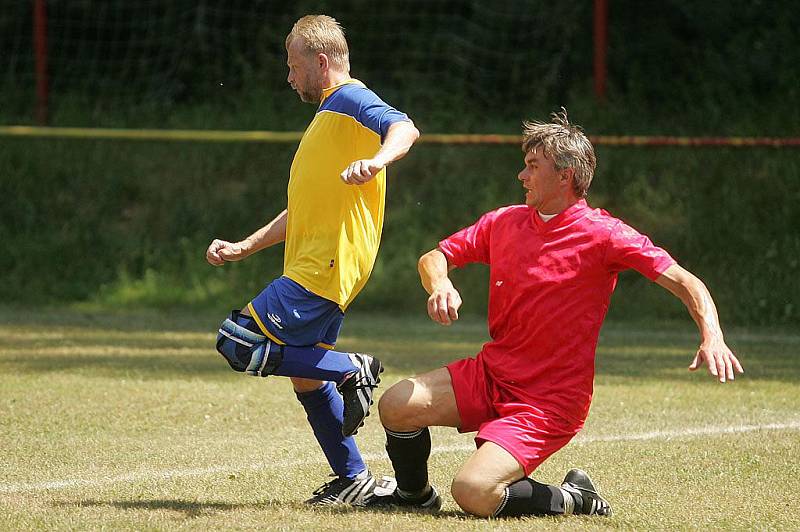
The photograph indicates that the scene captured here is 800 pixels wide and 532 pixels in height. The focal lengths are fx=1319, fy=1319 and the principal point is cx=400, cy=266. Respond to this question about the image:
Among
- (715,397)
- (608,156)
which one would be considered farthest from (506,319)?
(608,156)

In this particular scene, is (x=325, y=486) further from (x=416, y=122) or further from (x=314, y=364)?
(x=416, y=122)

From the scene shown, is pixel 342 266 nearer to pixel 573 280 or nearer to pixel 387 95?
pixel 573 280

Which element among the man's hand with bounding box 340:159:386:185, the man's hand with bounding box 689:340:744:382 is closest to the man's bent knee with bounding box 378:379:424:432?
the man's hand with bounding box 340:159:386:185

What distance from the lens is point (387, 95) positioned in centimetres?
1678

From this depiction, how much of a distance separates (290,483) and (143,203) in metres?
10.7

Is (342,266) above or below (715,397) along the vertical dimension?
above

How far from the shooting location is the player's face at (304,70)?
16.9 ft

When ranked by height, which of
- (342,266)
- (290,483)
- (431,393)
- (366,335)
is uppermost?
(342,266)

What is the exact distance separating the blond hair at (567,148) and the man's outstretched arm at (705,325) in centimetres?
52

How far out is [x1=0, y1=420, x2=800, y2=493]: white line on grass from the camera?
5.36 metres

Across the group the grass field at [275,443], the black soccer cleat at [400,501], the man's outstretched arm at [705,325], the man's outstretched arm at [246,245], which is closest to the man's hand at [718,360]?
the man's outstretched arm at [705,325]

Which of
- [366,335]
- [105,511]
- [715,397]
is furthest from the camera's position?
[366,335]

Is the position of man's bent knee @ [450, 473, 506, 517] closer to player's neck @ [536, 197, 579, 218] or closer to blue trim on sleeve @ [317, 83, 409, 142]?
player's neck @ [536, 197, 579, 218]

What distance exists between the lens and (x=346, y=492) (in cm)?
509
